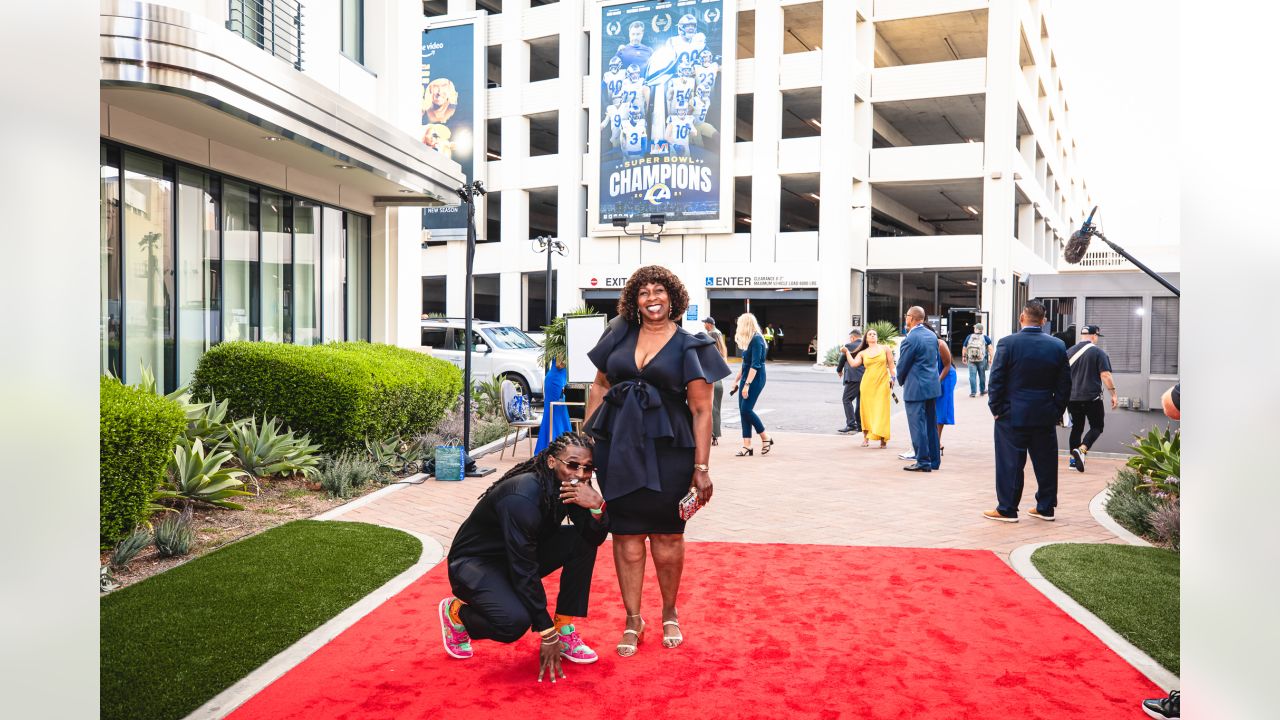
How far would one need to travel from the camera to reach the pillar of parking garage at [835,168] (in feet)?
106

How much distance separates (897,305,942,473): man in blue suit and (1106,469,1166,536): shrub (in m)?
2.30

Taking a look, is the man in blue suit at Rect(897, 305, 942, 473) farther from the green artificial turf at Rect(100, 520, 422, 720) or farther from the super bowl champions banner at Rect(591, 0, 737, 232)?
the super bowl champions banner at Rect(591, 0, 737, 232)

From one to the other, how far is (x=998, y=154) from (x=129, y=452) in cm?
3152

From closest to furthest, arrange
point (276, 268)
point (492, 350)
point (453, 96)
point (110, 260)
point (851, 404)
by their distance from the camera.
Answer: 1. point (110, 260)
2. point (276, 268)
3. point (851, 404)
4. point (492, 350)
5. point (453, 96)

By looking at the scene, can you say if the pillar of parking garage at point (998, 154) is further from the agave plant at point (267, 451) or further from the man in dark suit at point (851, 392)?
the agave plant at point (267, 451)

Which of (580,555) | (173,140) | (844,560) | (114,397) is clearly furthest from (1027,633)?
(173,140)

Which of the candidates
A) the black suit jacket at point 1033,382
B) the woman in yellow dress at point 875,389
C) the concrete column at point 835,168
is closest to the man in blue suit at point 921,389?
the woman in yellow dress at point 875,389

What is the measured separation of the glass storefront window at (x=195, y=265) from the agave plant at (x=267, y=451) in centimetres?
185

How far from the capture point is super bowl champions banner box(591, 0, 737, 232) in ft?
110

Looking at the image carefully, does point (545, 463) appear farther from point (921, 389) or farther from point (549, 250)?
point (549, 250)

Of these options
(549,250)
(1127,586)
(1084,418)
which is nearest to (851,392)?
(1084,418)

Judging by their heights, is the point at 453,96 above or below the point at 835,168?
above

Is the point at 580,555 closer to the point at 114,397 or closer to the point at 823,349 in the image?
the point at 114,397

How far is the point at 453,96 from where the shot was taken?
38125 mm
